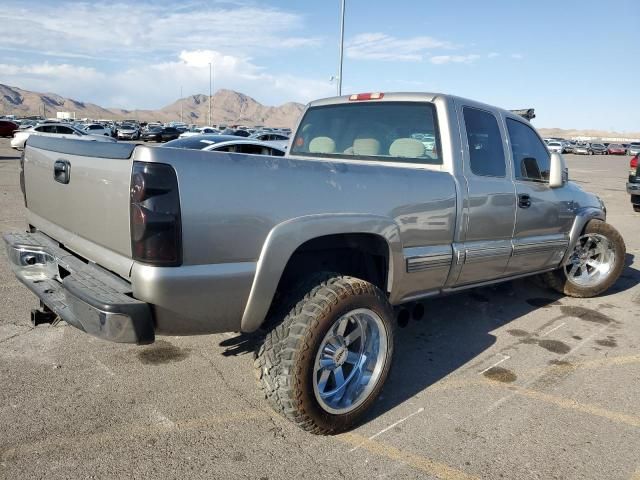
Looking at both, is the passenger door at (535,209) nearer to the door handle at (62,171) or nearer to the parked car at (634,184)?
the door handle at (62,171)

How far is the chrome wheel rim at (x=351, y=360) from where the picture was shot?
2.85 metres

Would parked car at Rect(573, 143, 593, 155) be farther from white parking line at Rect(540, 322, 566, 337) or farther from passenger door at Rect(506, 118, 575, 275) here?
white parking line at Rect(540, 322, 566, 337)

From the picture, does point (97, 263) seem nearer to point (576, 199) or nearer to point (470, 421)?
point (470, 421)

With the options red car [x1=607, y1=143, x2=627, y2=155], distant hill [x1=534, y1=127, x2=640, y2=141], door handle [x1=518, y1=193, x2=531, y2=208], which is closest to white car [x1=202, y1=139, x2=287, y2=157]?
door handle [x1=518, y1=193, x2=531, y2=208]

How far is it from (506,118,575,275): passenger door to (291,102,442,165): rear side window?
3.04ft

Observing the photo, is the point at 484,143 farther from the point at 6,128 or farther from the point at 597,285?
the point at 6,128

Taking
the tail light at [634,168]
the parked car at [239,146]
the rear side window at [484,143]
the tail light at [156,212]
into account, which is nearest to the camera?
the tail light at [156,212]

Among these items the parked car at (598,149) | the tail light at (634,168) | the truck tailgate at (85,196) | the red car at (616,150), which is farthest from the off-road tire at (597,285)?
the red car at (616,150)

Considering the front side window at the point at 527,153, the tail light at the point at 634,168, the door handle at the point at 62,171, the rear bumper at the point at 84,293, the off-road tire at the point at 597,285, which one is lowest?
the off-road tire at the point at 597,285

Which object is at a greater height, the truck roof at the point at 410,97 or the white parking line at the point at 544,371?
the truck roof at the point at 410,97

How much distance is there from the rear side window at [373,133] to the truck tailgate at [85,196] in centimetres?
204

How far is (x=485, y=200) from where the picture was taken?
370cm

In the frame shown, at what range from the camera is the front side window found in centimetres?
427

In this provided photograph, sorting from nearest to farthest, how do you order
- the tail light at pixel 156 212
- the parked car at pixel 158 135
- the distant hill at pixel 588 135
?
the tail light at pixel 156 212 → the parked car at pixel 158 135 → the distant hill at pixel 588 135
